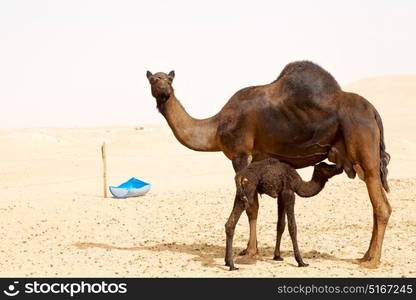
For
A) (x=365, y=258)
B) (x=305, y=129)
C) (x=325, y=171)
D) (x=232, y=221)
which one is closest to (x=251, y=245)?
(x=232, y=221)

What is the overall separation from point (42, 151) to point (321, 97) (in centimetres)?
2467

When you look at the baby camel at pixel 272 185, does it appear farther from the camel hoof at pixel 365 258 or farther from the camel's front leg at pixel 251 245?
the camel hoof at pixel 365 258

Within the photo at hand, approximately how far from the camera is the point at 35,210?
16.2 meters

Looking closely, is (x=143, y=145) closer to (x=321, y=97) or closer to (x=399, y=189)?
(x=399, y=189)

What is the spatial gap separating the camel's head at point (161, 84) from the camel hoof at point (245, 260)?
2845mm

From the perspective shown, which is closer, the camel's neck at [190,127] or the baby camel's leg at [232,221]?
the baby camel's leg at [232,221]

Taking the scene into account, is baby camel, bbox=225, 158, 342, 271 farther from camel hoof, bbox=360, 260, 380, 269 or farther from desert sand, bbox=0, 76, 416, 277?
camel hoof, bbox=360, 260, 380, 269

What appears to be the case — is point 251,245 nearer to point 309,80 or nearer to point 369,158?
point 369,158

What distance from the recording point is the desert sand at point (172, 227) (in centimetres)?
1062

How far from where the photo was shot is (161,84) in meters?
11.0

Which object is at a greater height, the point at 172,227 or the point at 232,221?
the point at 232,221

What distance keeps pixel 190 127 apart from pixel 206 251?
7.59 ft

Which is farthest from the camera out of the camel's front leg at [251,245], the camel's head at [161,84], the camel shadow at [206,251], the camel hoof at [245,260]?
the camel shadow at [206,251]

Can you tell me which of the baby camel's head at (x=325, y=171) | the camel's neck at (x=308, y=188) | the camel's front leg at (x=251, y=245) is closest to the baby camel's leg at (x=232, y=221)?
the camel's front leg at (x=251, y=245)
